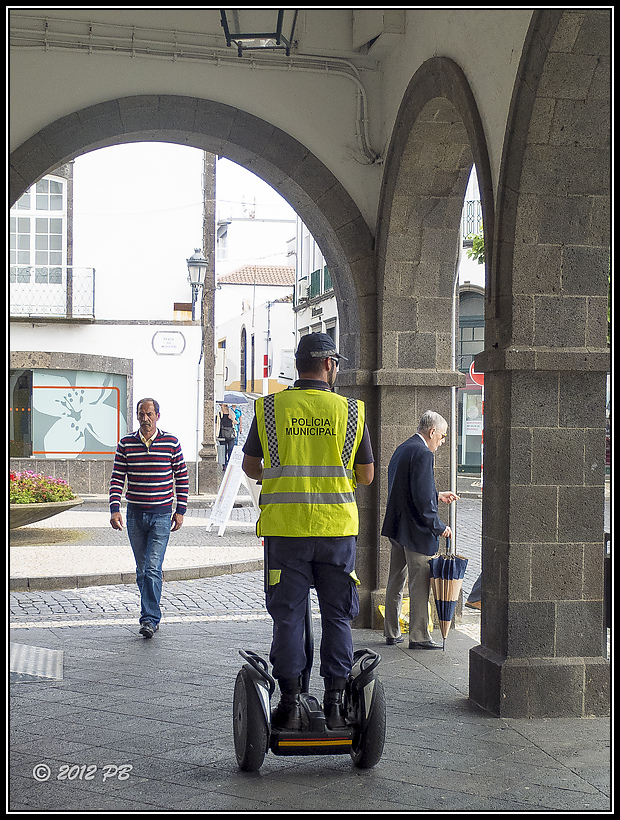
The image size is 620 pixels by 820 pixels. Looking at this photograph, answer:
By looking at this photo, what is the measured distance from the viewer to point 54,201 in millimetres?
21672

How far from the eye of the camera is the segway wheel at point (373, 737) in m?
4.23

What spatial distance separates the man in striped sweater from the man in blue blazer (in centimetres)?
168

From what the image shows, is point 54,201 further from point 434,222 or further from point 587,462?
point 587,462

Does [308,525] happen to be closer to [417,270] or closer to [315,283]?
[417,270]

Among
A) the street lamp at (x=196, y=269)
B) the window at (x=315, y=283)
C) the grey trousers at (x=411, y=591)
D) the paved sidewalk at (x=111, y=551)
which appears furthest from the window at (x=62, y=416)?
the grey trousers at (x=411, y=591)

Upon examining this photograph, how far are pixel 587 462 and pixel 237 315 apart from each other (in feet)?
173

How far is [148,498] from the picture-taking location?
24.7ft

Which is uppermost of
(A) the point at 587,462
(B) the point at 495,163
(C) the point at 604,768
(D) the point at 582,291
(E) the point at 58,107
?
(E) the point at 58,107

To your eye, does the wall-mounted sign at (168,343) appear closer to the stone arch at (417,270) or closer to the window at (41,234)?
the window at (41,234)

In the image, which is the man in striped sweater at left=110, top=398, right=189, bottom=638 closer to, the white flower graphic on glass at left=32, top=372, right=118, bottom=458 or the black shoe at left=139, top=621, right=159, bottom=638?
the black shoe at left=139, top=621, right=159, bottom=638

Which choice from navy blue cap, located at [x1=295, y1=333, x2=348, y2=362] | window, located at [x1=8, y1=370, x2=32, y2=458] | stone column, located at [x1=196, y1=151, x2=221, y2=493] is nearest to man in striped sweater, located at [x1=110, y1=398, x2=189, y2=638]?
navy blue cap, located at [x1=295, y1=333, x2=348, y2=362]

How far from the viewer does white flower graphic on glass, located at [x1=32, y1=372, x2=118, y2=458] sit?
69.1 feet

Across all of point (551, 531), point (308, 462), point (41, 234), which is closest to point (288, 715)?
point (308, 462)

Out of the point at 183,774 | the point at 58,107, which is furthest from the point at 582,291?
the point at 58,107
